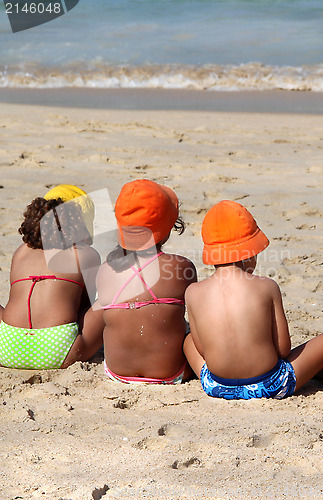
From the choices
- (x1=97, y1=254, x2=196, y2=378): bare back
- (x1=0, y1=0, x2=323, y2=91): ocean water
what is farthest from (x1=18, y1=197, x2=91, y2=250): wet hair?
(x1=0, y1=0, x2=323, y2=91): ocean water

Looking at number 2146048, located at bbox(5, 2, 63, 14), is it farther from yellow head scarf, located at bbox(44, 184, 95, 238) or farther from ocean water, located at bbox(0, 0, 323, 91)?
yellow head scarf, located at bbox(44, 184, 95, 238)

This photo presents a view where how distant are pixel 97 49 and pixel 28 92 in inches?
140

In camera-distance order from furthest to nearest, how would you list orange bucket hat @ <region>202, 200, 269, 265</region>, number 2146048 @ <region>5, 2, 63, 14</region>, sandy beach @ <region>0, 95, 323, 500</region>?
1. number 2146048 @ <region>5, 2, 63, 14</region>
2. orange bucket hat @ <region>202, 200, 269, 265</region>
3. sandy beach @ <region>0, 95, 323, 500</region>

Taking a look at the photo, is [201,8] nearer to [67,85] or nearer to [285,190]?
[67,85]

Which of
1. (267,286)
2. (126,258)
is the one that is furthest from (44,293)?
(267,286)

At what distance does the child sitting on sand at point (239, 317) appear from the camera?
90.5 inches

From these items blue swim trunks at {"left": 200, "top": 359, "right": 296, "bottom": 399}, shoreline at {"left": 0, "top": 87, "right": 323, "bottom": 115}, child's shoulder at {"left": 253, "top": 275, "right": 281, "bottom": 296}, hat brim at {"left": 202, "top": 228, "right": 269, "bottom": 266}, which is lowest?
shoreline at {"left": 0, "top": 87, "right": 323, "bottom": 115}

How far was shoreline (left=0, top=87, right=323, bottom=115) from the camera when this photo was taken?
851cm

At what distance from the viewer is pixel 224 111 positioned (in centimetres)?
820

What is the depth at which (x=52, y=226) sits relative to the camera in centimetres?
273

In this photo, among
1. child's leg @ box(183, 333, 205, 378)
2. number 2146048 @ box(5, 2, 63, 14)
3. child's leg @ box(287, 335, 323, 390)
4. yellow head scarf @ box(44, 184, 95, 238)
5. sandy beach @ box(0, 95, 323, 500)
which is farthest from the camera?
number 2146048 @ box(5, 2, 63, 14)

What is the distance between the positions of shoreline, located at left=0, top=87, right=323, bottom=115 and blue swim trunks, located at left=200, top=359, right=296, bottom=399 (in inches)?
249

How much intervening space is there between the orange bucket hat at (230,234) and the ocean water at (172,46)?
28.4 ft

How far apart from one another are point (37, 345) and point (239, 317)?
93 cm
